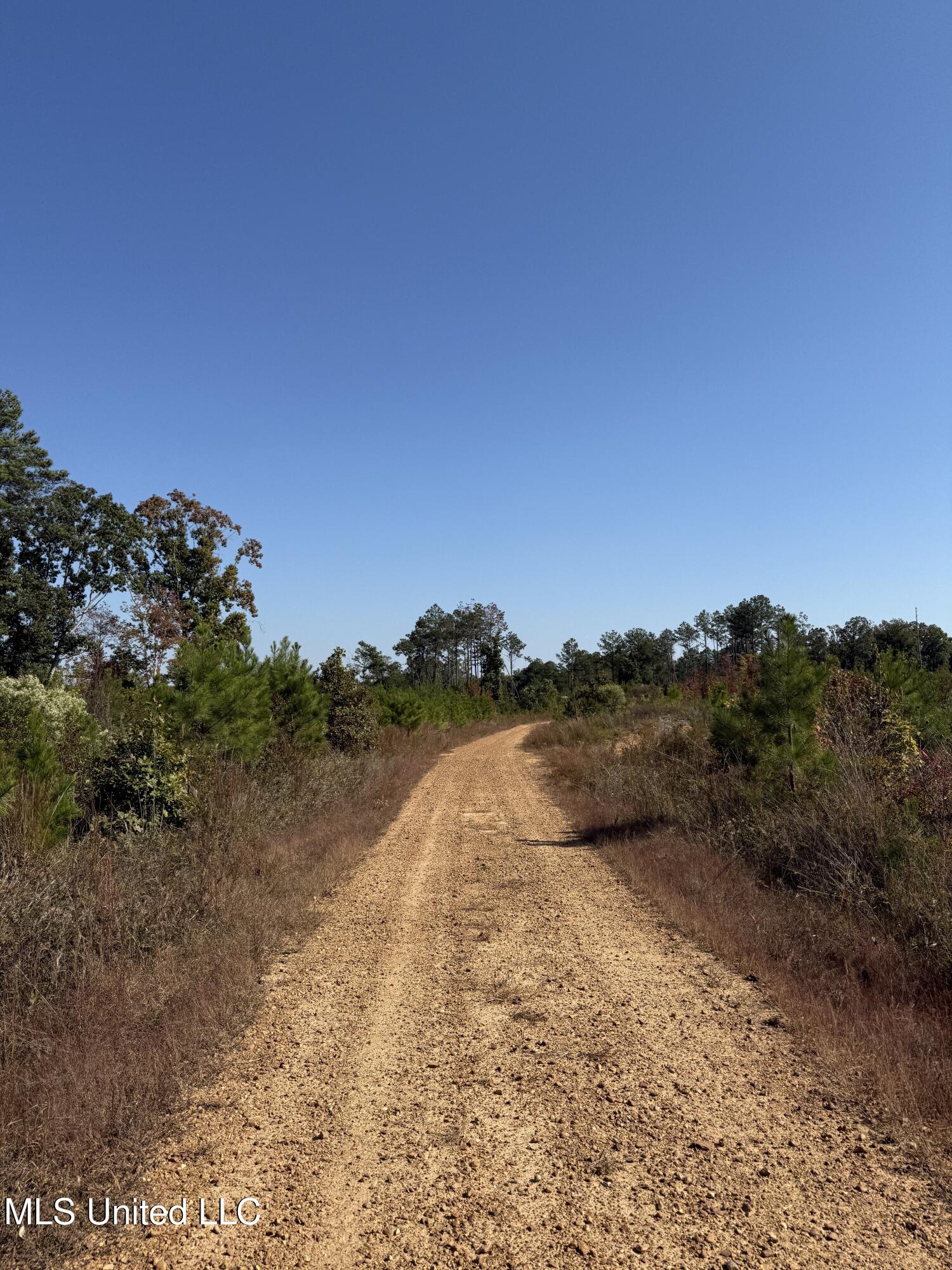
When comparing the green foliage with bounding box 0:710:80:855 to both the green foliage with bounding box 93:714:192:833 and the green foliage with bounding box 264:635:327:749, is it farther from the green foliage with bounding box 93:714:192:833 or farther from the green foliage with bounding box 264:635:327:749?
the green foliage with bounding box 264:635:327:749

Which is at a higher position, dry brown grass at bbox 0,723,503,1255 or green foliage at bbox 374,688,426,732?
green foliage at bbox 374,688,426,732

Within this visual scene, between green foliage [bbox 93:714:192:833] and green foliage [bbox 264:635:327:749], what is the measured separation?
630 cm

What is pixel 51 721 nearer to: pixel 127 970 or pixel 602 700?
pixel 127 970

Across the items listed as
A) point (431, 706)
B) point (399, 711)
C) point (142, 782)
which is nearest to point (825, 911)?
Result: point (142, 782)

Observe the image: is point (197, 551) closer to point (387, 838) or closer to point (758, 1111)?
point (387, 838)

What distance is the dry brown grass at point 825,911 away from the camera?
4.48 meters

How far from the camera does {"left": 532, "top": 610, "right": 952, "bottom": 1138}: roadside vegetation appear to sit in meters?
5.01

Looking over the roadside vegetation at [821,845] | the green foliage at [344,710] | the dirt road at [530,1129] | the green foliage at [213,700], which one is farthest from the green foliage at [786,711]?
the green foliage at [344,710]

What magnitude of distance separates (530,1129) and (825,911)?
4504mm

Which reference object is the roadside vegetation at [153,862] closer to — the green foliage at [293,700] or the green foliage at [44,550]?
the green foliage at [293,700]

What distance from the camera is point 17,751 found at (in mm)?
8875

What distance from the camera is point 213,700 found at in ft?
40.8

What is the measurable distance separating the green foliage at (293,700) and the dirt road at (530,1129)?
1044 centimetres

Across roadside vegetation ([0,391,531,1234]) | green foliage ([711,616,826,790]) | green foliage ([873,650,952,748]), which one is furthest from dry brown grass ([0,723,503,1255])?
green foliage ([873,650,952,748])
